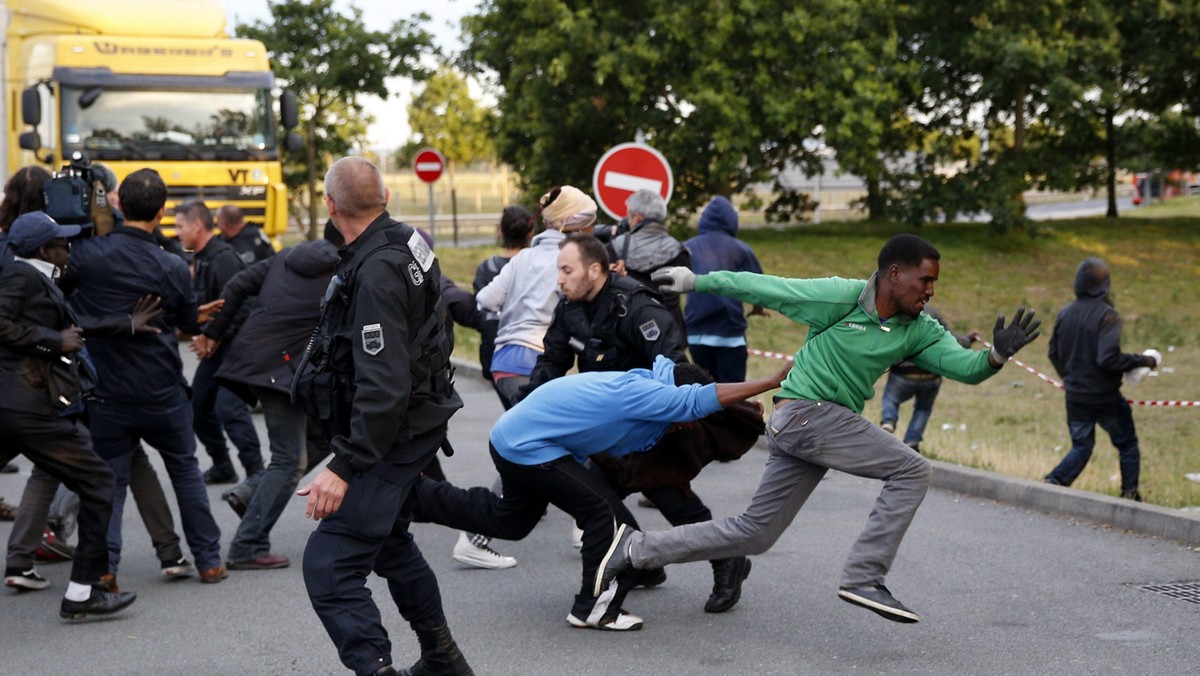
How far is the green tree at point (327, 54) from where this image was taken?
105ft

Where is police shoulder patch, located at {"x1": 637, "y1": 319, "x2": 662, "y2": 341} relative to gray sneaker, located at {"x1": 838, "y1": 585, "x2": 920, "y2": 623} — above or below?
above

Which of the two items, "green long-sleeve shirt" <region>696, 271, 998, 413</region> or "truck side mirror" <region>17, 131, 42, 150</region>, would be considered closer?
"green long-sleeve shirt" <region>696, 271, 998, 413</region>

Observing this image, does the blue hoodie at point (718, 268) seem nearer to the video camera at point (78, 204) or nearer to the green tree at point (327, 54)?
the video camera at point (78, 204)

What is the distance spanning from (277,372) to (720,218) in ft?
12.1

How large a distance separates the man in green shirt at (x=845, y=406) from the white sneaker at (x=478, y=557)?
147 centimetres

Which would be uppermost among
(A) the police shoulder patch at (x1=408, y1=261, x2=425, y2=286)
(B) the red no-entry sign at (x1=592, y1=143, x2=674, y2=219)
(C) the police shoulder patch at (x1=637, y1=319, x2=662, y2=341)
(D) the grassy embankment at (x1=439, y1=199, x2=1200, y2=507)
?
(B) the red no-entry sign at (x1=592, y1=143, x2=674, y2=219)

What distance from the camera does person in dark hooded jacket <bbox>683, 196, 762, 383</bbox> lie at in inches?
377

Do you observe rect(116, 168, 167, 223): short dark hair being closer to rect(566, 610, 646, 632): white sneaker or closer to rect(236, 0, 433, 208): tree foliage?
rect(566, 610, 646, 632): white sneaker

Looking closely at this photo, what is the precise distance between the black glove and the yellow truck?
50.9ft

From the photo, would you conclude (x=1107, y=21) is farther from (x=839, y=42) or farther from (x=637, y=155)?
(x=637, y=155)

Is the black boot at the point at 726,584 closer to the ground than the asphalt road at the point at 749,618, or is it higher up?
higher up

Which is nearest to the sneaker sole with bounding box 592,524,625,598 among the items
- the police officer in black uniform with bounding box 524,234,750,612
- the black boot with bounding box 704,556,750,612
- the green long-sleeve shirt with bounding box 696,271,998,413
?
the police officer in black uniform with bounding box 524,234,750,612

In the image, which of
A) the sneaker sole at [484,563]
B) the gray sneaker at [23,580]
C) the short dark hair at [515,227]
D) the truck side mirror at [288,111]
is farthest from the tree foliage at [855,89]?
the gray sneaker at [23,580]

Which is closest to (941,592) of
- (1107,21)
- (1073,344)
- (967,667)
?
(967,667)
